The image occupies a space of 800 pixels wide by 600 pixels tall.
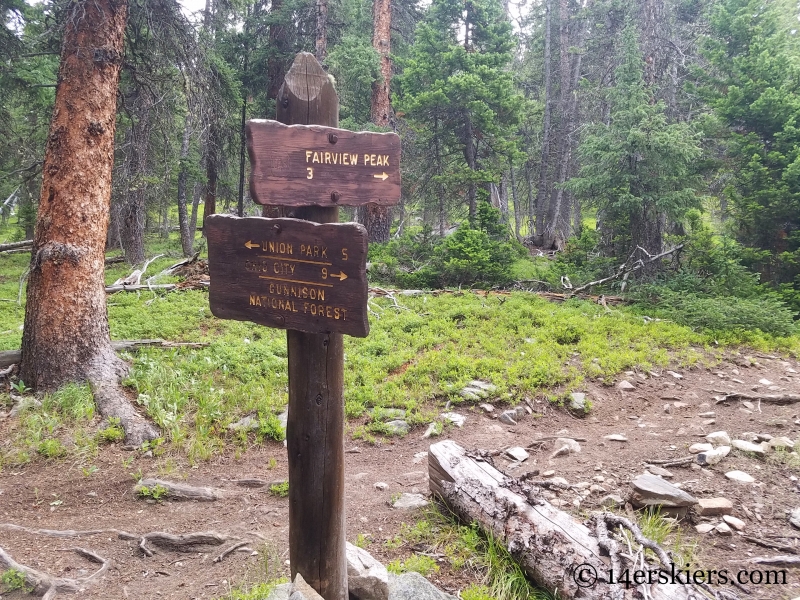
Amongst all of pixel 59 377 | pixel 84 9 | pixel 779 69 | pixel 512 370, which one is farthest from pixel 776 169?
pixel 59 377

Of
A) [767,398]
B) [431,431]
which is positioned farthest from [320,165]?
[767,398]

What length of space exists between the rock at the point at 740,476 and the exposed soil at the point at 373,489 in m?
0.08

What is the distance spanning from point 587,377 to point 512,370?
1124 millimetres

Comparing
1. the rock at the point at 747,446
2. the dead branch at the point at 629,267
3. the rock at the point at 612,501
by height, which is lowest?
the rock at the point at 612,501

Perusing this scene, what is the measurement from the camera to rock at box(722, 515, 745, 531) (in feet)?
13.2

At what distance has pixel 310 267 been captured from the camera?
8.73 feet

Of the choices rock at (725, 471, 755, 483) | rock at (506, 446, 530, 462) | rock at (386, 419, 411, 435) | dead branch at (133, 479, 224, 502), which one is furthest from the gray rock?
rock at (725, 471, 755, 483)

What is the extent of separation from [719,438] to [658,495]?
197 cm

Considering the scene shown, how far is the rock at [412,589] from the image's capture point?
10.1ft

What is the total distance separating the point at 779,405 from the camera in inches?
264

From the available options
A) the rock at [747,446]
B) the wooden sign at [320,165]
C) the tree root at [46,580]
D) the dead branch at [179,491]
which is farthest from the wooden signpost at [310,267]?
the rock at [747,446]

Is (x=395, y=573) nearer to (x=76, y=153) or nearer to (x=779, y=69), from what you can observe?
(x=76, y=153)

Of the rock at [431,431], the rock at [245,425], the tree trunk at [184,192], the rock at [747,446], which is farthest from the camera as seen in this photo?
the tree trunk at [184,192]

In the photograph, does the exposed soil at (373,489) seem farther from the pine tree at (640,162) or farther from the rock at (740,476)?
the pine tree at (640,162)
